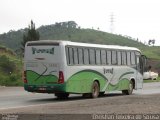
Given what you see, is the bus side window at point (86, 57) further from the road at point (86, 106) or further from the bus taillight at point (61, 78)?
the road at point (86, 106)

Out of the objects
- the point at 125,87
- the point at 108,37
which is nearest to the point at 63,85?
the point at 125,87

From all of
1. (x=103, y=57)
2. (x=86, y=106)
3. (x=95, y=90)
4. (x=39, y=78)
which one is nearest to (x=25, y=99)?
(x=39, y=78)

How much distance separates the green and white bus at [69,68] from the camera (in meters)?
27.1

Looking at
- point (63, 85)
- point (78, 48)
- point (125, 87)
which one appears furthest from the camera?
point (125, 87)

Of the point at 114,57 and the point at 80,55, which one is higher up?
the point at 80,55

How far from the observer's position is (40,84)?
90.0ft

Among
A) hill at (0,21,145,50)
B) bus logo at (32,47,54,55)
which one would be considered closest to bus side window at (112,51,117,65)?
bus logo at (32,47,54,55)

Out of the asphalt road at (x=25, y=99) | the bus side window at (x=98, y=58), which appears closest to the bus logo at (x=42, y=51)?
the asphalt road at (x=25, y=99)

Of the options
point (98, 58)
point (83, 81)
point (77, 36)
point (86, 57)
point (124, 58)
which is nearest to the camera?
point (83, 81)

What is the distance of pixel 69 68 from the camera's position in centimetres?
2747

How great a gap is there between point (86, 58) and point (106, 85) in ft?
9.91

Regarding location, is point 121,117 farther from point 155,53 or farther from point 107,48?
point 155,53

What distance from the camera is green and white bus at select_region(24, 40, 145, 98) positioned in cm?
2714

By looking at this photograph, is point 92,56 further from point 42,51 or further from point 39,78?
point 39,78
